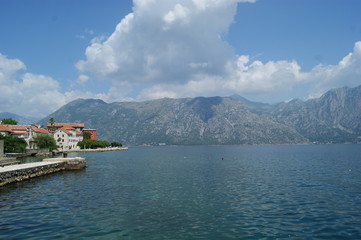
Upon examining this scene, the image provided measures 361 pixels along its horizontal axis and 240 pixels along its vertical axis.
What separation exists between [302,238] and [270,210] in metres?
7.95

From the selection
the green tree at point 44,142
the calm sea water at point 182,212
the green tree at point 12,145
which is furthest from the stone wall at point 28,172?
the green tree at point 44,142

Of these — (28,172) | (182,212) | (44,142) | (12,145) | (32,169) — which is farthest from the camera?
(44,142)

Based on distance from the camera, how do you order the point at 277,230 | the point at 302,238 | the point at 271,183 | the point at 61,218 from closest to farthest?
1. the point at 302,238
2. the point at 277,230
3. the point at 61,218
4. the point at 271,183

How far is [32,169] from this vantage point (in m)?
55.1

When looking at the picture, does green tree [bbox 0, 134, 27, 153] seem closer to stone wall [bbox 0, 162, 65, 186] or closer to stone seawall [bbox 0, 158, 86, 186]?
stone seawall [bbox 0, 158, 86, 186]

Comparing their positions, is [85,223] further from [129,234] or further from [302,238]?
[302,238]

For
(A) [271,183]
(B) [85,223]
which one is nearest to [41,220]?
(B) [85,223]

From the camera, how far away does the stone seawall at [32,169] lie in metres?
45.6

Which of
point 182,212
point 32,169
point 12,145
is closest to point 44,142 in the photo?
point 12,145

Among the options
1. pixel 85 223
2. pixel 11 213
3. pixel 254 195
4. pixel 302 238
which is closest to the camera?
pixel 302 238

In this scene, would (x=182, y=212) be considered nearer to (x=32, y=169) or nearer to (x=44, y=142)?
(x=32, y=169)

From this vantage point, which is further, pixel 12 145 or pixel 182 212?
pixel 12 145

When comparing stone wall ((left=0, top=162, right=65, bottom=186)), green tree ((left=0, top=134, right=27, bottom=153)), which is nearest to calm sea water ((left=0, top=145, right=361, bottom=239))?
stone wall ((left=0, top=162, right=65, bottom=186))

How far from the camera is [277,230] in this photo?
69.5 ft
